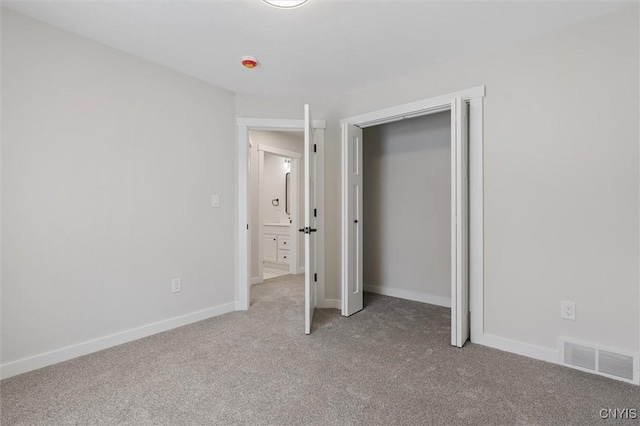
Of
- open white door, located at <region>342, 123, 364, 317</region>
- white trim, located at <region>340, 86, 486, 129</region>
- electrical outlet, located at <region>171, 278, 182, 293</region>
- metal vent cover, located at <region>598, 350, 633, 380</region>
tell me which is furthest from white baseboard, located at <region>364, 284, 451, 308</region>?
electrical outlet, located at <region>171, 278, 182, 293</region>

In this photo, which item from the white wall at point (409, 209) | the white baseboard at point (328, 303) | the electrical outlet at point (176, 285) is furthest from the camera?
the white wall at point (409, 209)

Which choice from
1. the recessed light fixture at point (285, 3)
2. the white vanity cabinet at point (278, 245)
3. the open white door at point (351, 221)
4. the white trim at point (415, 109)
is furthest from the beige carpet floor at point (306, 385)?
the white vanity cabinet at point (278, 245)

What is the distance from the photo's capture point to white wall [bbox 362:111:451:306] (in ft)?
12.1

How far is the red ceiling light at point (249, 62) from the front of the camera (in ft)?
8.66

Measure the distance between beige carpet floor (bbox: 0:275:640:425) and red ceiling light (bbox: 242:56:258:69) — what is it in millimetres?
2307

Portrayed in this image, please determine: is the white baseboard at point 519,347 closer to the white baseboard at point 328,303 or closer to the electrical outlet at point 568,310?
the electrical outlet at point 568,310

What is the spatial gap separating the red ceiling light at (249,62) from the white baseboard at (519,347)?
291cm

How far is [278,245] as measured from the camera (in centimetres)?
601

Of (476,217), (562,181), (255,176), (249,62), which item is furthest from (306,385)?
(255,176)

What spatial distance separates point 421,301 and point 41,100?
3957 millimetres

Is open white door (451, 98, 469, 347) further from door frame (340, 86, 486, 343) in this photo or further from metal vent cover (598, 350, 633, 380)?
metal vent cover (598, 350, 633, 380)

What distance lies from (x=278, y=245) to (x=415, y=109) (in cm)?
383

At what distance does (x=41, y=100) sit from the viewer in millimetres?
2176

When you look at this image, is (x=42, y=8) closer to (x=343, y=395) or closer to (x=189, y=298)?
(x=189, y=298)
